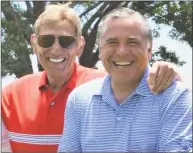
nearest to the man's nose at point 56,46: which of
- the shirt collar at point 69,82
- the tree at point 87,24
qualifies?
the shirt collar at point 69,82

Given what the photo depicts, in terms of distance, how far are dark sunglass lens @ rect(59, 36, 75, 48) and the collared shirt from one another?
64cm

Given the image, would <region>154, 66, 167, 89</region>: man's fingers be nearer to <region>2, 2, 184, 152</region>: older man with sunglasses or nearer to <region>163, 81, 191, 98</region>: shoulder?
<region>163, 81, 191, 98</region>: shoulder

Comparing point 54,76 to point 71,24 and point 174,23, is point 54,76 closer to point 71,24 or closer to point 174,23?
point 71,24

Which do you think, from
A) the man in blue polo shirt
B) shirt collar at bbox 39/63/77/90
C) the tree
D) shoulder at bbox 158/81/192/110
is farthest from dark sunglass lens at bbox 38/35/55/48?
the tree

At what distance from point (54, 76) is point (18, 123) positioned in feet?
1.20

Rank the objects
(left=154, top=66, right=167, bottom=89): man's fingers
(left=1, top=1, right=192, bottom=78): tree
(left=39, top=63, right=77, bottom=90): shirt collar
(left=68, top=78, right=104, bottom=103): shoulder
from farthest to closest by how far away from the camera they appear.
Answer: (left=1, top=1, right=192, bottom=78): tree < (left=39, top=63, right=77, bottom=90): shirt collar < (left=68, top=78, right=104, bottom=103): shoulder < (left=154, top=66, right=167, bottom=89): man's fingers

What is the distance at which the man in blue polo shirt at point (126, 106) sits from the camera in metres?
1.83

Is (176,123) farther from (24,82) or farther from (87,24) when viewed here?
(87,24)

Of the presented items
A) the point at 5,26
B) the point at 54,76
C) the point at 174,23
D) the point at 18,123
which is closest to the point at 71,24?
the point at 54,76

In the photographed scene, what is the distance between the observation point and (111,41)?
6.61 feet

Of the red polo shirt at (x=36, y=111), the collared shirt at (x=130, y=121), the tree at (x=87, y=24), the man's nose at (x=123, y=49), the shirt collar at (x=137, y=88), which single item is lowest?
the tree at (x=87, y=24)

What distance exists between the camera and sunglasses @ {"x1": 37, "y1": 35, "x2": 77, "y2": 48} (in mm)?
2654

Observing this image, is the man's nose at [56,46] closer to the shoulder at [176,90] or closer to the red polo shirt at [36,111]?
the red polo shirt at [36,111]

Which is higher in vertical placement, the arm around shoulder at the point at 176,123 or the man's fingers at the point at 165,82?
the man's fingers at the point at 165,82
